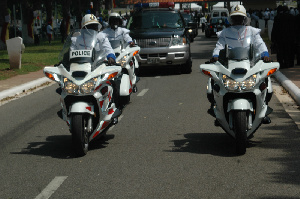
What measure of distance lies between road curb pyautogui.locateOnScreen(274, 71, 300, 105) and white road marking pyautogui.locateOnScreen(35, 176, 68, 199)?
24.2 ft

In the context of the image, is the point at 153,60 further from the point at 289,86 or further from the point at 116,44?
the point at 116,44

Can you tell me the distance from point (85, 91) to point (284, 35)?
14.4m

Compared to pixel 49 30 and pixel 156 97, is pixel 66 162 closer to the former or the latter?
pixel 156 97

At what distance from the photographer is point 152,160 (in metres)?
8.41

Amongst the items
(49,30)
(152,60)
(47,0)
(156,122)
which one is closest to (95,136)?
(156,122)

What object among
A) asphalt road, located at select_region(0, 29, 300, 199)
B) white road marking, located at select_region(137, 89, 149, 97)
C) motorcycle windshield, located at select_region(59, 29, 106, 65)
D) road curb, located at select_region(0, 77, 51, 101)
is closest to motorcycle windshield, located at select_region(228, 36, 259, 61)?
asphalt road, located at select_region(0, 29, 300, 199)

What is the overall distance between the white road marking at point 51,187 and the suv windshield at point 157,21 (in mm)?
15281

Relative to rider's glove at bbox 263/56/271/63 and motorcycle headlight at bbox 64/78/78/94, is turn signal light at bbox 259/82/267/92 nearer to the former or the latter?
rider's glove at bbox 263/56/271/63

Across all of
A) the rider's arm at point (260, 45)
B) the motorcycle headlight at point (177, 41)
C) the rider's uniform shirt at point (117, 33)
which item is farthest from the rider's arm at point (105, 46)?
the motorcycle headlight at point (177, 41)

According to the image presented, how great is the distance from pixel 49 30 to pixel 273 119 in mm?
39553

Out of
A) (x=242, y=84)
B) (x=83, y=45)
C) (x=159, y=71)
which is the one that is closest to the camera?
(x=242, y=84)

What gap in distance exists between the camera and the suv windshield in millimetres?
22484

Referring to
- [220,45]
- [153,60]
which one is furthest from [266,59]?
[153,60]

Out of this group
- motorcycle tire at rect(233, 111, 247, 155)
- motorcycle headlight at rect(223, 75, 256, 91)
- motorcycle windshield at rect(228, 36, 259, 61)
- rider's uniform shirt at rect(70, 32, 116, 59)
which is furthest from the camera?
rider's uniform shirt at rect(70, 32, 116, 59)
